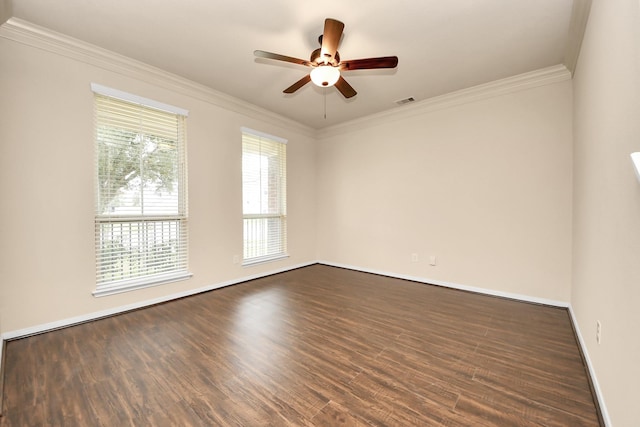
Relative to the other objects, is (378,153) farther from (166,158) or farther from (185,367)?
(185,367)

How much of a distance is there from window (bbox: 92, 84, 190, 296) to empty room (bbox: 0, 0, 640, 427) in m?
0.02

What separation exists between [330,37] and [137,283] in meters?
3.25

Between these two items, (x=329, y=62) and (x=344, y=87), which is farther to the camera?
(x=344, y=87)

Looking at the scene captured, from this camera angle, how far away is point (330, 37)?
2.08m

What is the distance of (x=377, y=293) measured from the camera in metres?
3.61

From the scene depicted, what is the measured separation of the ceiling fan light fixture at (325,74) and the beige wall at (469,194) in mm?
2265

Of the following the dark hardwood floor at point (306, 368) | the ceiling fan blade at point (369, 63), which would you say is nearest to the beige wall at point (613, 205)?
the dark hardwood floor at point (306, 368)

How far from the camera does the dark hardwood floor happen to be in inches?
58.2

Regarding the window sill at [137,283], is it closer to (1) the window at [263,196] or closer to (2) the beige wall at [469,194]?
(1) the window at [263,196]

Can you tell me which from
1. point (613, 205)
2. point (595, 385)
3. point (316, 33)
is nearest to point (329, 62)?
point (316, 33)

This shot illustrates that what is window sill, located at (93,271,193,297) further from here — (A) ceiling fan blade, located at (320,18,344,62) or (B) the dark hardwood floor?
(A) ceiling fan blade, located at (320,18,344,62)

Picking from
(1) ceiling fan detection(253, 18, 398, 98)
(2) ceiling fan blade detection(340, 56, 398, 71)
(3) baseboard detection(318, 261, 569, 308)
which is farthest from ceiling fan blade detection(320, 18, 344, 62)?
(3) baseboard detection(318, 261, 569, 308)

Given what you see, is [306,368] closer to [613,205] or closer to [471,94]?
[613,205]

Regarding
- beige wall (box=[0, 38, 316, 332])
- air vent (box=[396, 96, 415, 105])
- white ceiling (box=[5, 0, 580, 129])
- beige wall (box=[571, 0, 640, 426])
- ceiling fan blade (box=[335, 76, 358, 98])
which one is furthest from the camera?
air vent (box=[396, 96, 415, 105])
